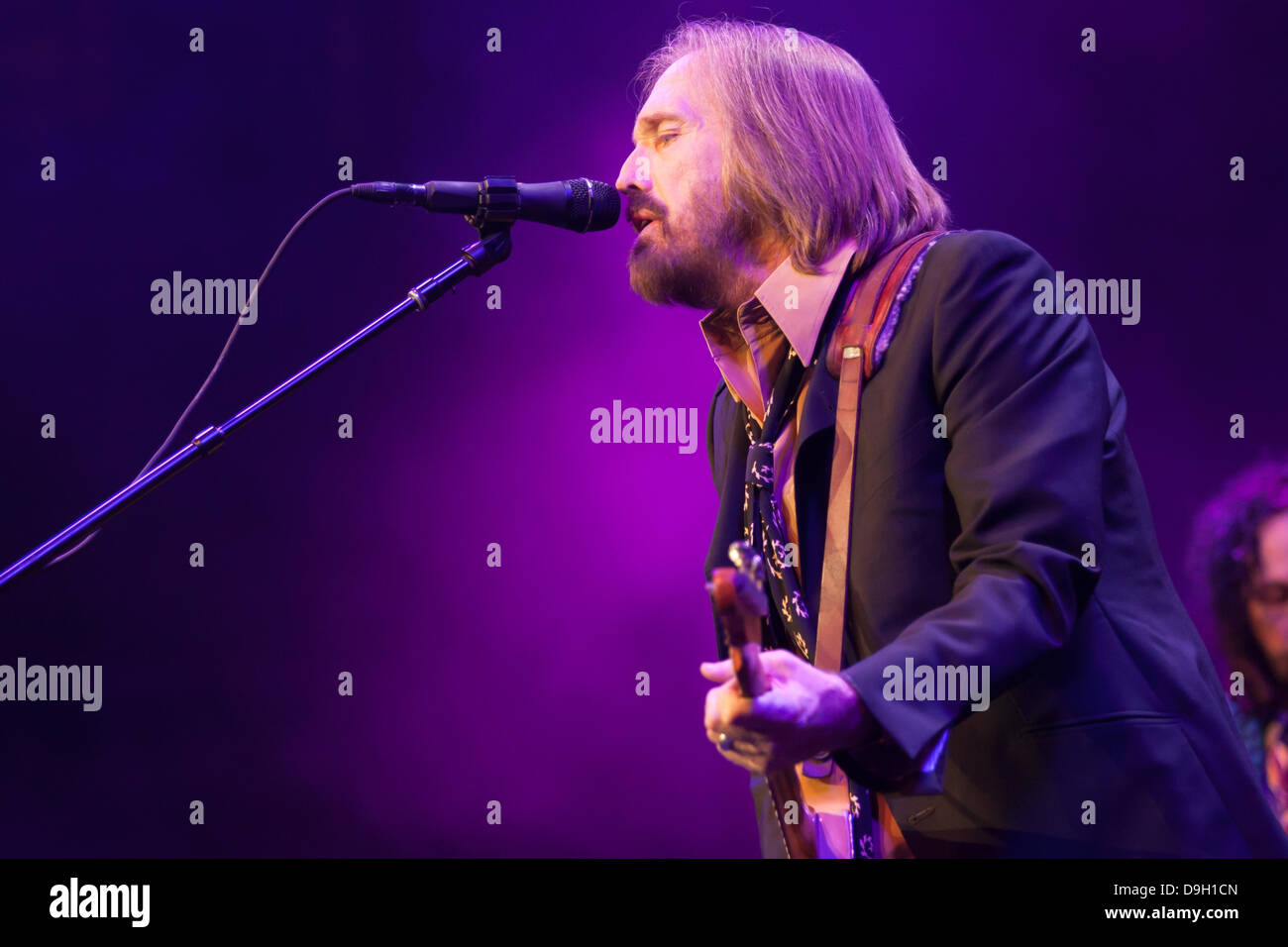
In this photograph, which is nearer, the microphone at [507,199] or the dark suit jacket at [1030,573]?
the dark suit jacket at [1030,573]

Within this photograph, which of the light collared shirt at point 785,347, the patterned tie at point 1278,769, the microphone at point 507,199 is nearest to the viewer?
the light collared shirt at point 785,347

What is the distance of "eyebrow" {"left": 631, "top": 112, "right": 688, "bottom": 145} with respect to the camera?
205 cm

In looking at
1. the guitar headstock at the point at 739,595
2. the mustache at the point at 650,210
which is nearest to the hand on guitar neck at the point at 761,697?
the guitar headstock at the point at 739,595

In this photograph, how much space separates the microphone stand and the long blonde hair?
1.57ft

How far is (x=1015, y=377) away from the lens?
→ 145 centimetres

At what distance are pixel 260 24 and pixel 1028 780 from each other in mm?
2626

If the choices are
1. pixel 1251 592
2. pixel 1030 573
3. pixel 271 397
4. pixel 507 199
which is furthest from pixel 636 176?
Result: pixel 1251 592

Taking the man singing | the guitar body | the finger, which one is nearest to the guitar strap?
the man singing

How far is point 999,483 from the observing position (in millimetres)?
1374

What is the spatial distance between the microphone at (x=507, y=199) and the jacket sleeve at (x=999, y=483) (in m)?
0.61

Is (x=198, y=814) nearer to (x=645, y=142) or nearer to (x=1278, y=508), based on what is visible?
(x=645, y=142)

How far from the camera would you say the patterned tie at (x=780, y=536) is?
159 centimetres

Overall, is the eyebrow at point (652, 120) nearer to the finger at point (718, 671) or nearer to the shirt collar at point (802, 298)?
the shirt collar at point (802, 298)
